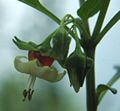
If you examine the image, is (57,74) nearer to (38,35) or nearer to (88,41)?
(88,41)

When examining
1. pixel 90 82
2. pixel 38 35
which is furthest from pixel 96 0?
pixel 38 35

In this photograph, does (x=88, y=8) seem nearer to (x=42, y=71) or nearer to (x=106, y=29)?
(x=106, y=29)

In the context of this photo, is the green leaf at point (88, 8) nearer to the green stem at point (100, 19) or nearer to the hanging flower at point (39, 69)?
the green stem at point (100, 19)

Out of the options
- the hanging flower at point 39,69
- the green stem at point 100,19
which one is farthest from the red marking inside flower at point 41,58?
the green stem at point 100,19

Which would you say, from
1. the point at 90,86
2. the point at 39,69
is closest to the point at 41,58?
the point at 39,69

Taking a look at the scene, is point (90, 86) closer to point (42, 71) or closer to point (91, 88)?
point (91, 88)

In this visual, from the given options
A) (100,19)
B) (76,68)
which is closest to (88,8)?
(100,19)

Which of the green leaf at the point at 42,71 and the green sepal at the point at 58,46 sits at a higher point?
the green sepal at the point at 58,46

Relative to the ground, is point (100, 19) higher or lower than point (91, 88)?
higher
